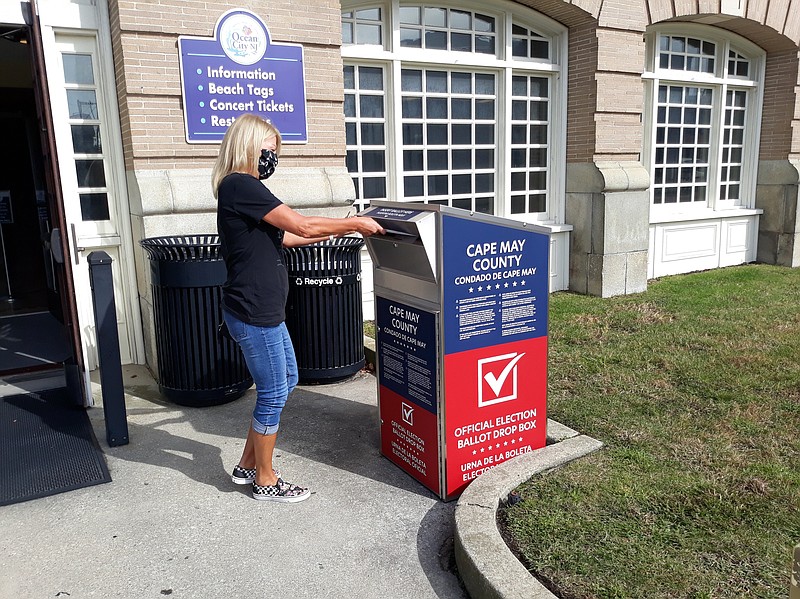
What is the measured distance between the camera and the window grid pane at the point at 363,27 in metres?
7.11

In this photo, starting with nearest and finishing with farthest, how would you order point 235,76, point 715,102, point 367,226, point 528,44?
point 367,226, point 235,76, point 528,44, point 715,102

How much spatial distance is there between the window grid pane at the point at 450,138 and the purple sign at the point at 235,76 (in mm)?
1925

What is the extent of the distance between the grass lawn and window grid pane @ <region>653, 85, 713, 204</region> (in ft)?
12.0

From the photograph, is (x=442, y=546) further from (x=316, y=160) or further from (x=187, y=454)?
(x=316, y=160)

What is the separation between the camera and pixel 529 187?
8805mm

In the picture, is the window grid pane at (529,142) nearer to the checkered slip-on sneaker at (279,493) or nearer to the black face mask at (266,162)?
the black face mask at (266,162)

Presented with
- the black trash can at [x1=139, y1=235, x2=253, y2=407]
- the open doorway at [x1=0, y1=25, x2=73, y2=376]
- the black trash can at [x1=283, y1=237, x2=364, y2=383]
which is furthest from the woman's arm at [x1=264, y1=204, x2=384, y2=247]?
the open doorway at [x1=0, y1=25, x2=73, y2=376]

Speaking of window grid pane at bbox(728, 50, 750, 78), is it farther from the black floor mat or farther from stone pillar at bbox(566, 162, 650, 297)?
the black floor mat

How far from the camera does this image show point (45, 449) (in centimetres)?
429

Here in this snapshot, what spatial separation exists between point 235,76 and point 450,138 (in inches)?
119

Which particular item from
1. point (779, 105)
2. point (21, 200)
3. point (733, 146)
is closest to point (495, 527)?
point (21, 200)

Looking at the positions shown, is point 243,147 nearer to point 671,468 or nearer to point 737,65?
point 671,468

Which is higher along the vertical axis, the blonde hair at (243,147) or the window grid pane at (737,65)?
the window grid pane at (737,65)

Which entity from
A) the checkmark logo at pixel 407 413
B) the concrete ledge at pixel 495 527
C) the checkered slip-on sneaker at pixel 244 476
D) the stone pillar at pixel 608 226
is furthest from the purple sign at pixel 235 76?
the stone pillar at pixel 608 226
